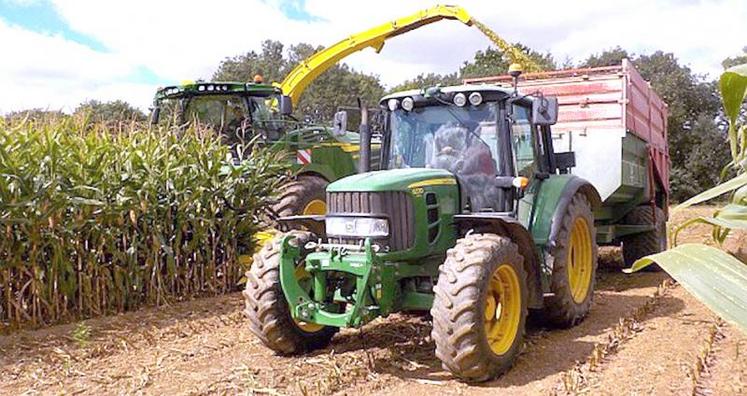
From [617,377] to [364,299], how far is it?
1543 mm

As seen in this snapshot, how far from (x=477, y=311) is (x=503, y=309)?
1.89ft

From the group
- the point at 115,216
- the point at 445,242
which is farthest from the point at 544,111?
the point at 115,216

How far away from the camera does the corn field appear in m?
5.72

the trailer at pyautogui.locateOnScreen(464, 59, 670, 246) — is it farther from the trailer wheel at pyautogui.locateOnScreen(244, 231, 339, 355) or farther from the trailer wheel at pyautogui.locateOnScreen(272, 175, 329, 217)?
the trailer wheel at pyautogui.locateOnScreen(244, 231, 339, 355)

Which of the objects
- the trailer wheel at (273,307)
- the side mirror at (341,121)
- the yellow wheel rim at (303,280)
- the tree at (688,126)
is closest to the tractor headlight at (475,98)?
the side mirror at (341,121)

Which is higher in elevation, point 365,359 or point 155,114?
point 155,114

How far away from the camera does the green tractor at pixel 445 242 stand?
4.17 m

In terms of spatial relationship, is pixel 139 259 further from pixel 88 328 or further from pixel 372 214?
pixel 372 214

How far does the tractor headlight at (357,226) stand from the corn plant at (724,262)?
145 inches

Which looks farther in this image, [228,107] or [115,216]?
[228,107]

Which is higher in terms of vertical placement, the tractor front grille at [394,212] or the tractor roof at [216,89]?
the tractor roof at [216,89]

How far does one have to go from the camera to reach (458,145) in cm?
508

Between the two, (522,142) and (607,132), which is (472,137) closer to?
(522,142)

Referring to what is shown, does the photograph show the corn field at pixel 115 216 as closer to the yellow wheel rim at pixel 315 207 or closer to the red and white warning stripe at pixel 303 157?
the yellow wheel rim at pixel 315 207
